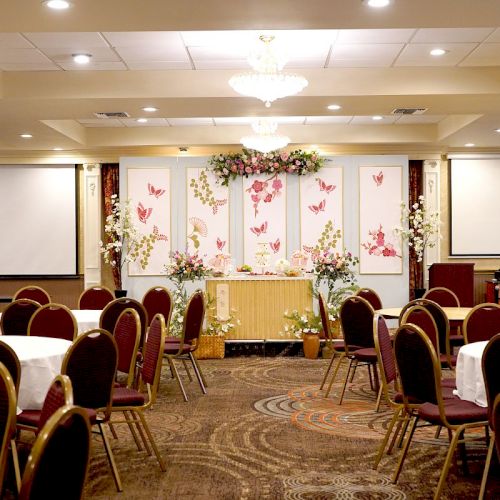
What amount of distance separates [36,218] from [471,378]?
10619 millimetres

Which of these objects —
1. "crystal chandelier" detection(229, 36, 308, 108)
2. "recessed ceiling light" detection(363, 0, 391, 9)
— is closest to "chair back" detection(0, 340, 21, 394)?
"recessed ceiling light" detection(363, 0, 391, 9)

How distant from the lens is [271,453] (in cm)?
534

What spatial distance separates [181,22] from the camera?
5848 mm

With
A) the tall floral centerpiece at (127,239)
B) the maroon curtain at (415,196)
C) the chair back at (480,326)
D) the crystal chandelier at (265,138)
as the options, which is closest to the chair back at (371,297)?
the chair back at (480,326)

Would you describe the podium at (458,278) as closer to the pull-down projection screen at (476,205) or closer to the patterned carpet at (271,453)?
the pull-down projection screen at (476,205)

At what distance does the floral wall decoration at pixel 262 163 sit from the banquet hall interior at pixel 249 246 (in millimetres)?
34

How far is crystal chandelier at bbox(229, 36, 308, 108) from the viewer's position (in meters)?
7.07

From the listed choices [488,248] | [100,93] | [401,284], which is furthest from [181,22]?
[488,248]

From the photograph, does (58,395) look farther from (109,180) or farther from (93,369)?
(109,180)

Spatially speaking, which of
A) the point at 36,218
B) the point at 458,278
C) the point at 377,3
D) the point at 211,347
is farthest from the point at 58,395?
the point at 36,218

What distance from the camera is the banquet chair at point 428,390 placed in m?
4.17

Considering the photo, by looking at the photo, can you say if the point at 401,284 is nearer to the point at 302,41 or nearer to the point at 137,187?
the point at 137,187

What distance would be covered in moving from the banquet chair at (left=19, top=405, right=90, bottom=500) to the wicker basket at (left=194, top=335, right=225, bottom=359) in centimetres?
759

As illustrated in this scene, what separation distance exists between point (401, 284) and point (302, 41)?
6423 mm
